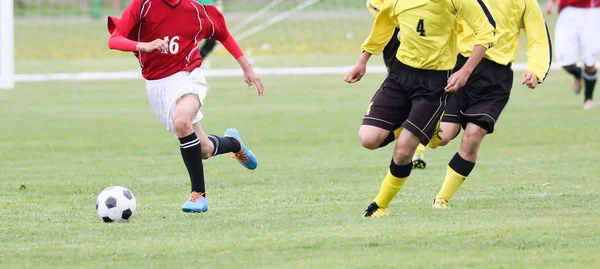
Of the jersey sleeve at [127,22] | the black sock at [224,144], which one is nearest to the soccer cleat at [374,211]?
the black sock at [224,144]

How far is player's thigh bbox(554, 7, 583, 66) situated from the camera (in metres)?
17.0

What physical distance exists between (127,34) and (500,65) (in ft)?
9.53

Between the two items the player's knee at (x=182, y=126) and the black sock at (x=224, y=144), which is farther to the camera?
the black sock at (x=224, y=144)

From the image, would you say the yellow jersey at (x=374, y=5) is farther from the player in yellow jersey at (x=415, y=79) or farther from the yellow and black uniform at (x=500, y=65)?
the player in yellow jersey at (x=415, y=79)

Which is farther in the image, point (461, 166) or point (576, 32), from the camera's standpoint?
point (576, 32)

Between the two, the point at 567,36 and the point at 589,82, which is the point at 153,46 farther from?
the point at 589,82

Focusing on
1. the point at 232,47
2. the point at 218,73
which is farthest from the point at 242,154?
the point at 218,73

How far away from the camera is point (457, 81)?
756cm

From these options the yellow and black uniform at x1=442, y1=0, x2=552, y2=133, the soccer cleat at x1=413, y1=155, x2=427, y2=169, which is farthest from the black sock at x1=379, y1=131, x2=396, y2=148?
the soccer cleat at x1=413, y1=155, x2=427, y2=169

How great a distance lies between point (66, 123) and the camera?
56.5ft

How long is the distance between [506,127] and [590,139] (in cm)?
216

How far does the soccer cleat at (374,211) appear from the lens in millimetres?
7945

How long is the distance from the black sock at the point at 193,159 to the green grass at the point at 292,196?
0.24 m

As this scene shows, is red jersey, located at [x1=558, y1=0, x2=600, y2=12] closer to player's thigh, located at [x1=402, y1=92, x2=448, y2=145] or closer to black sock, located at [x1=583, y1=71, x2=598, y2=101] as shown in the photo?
black sock, located at [x1=583, y1=71, x2=598, y2=101]
